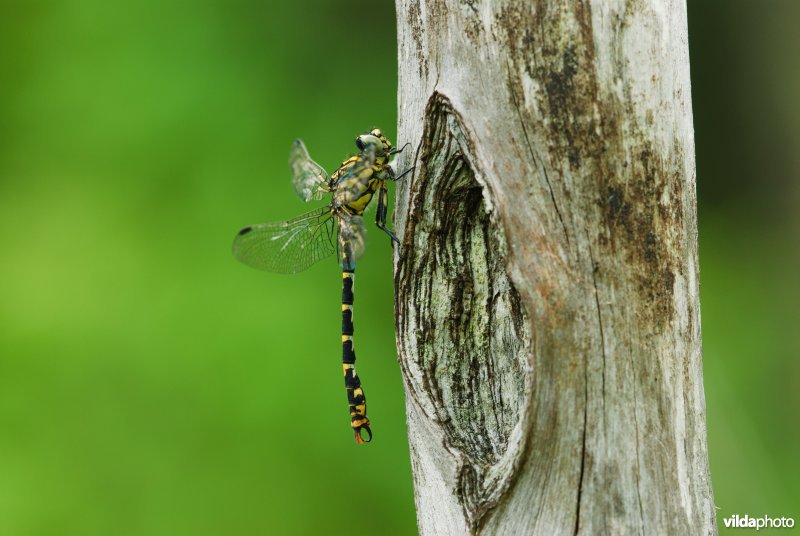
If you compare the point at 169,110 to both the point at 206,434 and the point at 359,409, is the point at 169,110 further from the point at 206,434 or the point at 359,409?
the point at 359,409

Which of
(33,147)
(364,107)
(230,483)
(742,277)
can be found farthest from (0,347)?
(742,277)

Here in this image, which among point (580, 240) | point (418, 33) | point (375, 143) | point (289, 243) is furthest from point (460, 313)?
point (289, 243)

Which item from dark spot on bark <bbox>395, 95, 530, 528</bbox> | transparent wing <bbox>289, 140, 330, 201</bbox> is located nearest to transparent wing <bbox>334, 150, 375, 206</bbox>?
transparent wing <bbox>289, 140, 330, 201</bbox>

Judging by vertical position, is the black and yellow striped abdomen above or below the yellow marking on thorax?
below

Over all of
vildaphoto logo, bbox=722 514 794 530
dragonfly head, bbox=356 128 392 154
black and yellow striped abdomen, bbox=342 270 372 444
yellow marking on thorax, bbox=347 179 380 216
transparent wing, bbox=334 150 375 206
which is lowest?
vildaphoto logo, bbox=722 514 794 530

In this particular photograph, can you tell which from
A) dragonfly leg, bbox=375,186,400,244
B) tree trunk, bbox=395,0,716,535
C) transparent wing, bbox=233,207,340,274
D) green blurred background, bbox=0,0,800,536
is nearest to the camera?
tree trunk, bbox=395,0,716,535

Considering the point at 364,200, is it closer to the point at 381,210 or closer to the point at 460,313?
the point at 381,210

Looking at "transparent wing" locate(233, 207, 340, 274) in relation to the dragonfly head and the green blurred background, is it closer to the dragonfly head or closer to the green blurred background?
the dragonfly head
